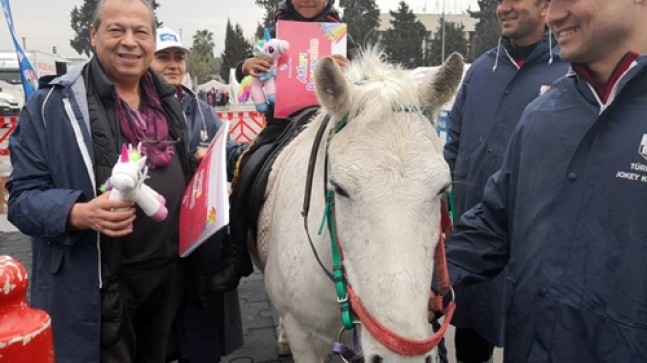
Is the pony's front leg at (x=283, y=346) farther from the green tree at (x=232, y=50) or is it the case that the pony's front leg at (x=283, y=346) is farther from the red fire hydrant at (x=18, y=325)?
the green tree at (x=232, y=50)

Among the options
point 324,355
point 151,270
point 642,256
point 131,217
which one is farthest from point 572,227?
point 151,270

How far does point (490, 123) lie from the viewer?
285cm

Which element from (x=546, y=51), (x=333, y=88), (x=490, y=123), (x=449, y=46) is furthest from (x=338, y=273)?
(x=449, y=46)

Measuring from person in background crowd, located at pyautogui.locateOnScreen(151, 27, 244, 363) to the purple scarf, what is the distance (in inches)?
11.4

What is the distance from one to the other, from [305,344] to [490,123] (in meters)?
1.66

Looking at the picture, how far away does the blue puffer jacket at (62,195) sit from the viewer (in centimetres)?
214

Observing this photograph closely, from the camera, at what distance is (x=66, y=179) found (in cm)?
217

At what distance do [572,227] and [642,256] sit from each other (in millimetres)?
227

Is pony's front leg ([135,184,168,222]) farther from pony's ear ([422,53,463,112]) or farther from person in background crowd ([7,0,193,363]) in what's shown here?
pony's ear ([422,53,463,112])

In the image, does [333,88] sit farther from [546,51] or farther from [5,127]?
[5,127]

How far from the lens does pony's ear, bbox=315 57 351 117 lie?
6.09 feet

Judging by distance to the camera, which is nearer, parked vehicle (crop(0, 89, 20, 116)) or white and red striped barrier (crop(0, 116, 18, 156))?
white and red striped barrier (crop(0, 116, 18, 156))

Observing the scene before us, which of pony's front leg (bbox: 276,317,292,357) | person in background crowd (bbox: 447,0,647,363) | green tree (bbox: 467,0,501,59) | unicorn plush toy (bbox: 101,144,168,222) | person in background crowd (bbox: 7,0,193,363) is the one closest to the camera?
person in background crowd (bbox: 447,0,647,363)

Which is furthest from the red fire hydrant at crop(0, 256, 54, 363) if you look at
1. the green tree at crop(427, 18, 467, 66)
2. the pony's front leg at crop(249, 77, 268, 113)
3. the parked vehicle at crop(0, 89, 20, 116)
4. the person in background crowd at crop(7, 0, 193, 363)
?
the green tree at crop(427, 18, 467, 66)
